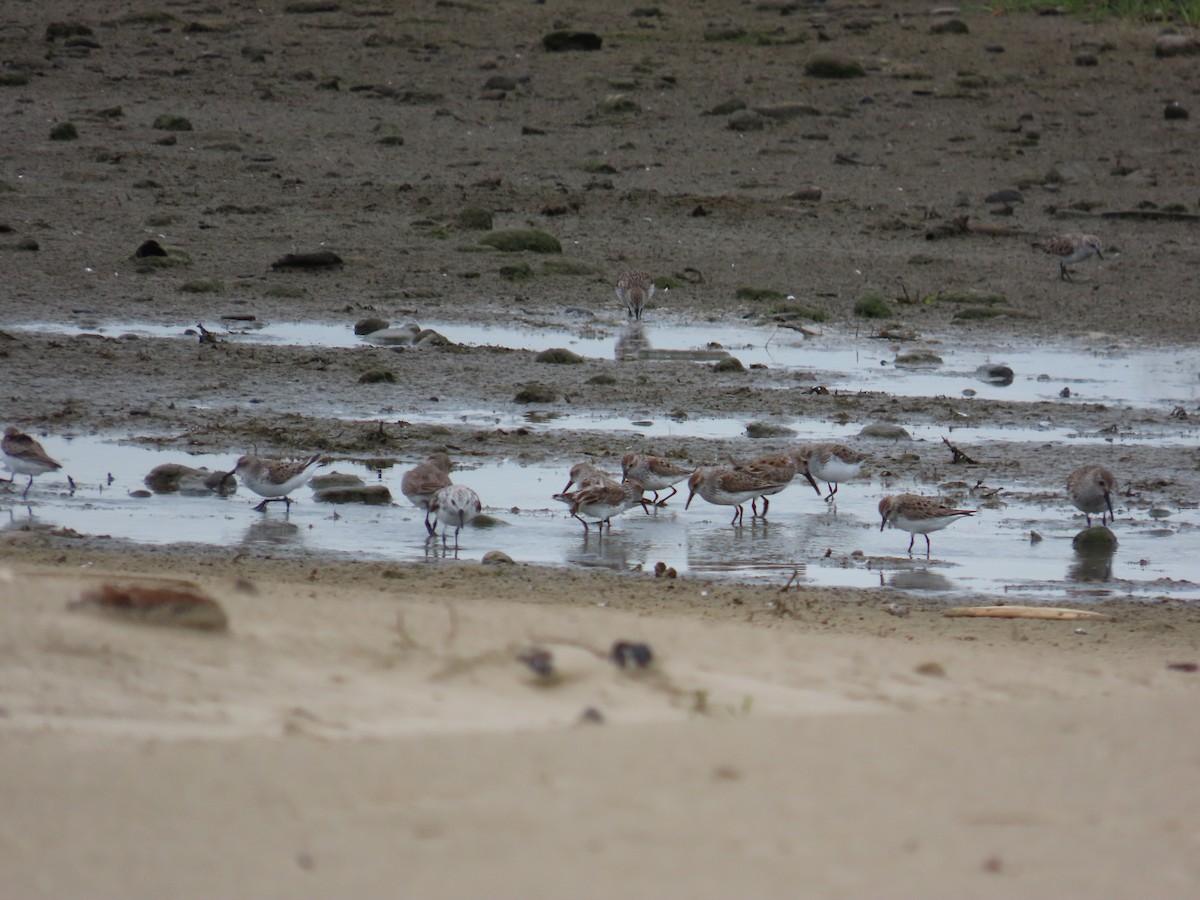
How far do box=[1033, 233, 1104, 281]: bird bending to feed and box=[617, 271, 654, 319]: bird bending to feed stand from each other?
4610mm

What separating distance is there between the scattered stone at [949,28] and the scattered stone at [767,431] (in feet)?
65.1

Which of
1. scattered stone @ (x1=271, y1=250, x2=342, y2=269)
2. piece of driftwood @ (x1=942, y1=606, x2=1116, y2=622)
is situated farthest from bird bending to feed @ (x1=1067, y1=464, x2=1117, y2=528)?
scattered stone @ (x1=271, y1=250, x2=342, y2=269)

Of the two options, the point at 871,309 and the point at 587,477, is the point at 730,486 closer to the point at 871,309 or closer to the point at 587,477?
the point at 587,477

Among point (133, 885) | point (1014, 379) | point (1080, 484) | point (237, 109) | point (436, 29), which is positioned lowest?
point (133, 885)

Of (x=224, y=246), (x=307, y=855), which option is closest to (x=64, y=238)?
(x=224, y=246)

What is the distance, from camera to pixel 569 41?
28266 millimetres

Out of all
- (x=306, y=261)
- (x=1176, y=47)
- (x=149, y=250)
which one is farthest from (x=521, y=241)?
(x=1176, y=47)

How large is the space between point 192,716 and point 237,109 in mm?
20313

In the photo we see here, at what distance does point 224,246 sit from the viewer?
17.5 metres

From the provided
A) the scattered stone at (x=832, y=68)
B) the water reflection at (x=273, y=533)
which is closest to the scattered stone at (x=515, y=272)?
the water reflection at (x=273, y=533)

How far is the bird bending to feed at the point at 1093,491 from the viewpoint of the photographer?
9.86 m

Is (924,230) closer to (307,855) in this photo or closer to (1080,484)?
(1080,484)

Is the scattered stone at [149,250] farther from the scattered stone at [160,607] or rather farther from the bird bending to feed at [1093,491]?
the scattered stone at [160,607]

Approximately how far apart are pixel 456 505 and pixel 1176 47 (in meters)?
22.8
